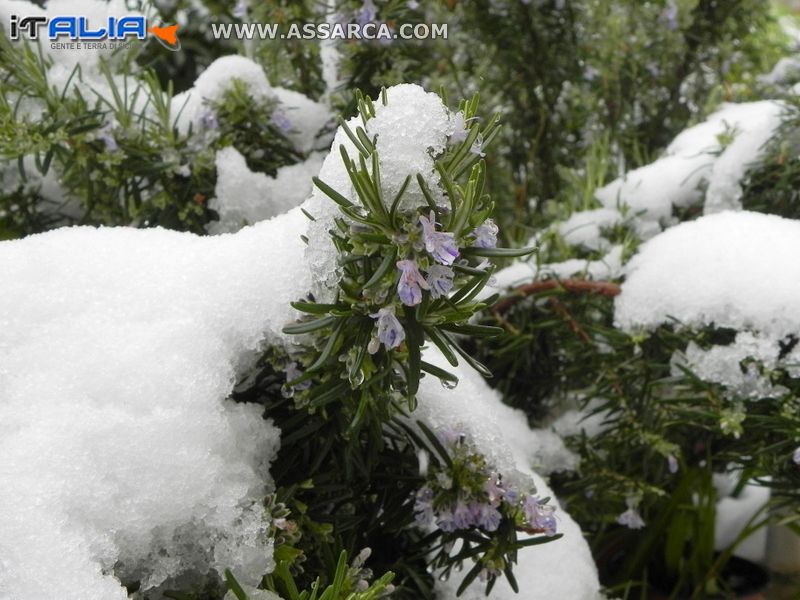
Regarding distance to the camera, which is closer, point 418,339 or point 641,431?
point 418,339

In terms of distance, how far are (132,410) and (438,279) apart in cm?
24

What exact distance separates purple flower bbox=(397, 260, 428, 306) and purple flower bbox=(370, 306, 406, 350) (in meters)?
0.02

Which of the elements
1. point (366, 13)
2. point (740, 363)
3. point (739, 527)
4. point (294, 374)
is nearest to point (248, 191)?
point (366, 13)

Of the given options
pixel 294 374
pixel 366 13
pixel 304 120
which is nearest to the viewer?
pixel 294 374

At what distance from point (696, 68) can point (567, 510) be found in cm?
94

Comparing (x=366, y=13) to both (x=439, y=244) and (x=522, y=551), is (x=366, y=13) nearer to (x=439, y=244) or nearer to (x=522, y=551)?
(x=439, y=244)

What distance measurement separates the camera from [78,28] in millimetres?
968

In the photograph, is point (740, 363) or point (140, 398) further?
point (740, 363)

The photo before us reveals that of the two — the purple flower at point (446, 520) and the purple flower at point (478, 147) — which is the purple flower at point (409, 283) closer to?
the purple flower at point (478, 147)

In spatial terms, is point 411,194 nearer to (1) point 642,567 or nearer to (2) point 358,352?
(2) point 358,352

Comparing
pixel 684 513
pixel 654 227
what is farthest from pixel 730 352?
pixel 684 513

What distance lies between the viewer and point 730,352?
0.81 m

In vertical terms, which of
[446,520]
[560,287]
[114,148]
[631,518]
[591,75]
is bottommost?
[631,518]

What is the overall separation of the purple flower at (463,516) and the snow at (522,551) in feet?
0.17
